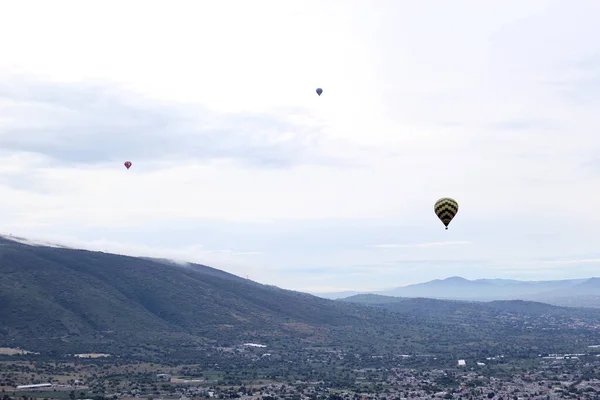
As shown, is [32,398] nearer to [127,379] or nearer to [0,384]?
[0,384]

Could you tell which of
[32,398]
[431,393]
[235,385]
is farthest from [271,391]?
[32,398]

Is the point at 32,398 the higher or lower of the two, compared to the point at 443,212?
lower

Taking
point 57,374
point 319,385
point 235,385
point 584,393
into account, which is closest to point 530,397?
point 584,393

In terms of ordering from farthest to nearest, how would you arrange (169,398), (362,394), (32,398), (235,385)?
(235,385)
(362,394)
(169,398)
(32,398)

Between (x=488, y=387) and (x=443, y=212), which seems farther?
(x=488, y=387)

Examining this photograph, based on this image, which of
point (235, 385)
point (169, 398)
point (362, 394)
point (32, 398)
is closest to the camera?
point (32, 398)

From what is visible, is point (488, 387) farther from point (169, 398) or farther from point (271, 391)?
point (169, 398)
